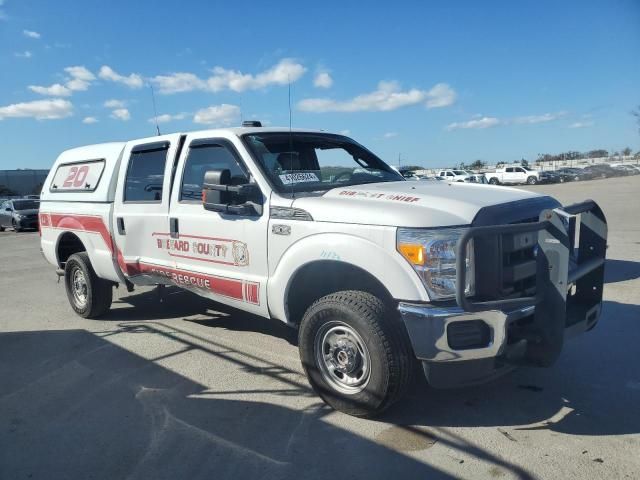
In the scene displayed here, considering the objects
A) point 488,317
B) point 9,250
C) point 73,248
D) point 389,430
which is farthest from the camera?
point 9,250

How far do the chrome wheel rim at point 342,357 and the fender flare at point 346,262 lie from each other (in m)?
0.44

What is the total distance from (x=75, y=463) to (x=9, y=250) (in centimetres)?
1445

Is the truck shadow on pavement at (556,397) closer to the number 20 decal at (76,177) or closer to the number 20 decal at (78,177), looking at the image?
the number 20 decal at (78,177)

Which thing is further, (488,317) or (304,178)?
(304,178)

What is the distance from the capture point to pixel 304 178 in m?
4.19

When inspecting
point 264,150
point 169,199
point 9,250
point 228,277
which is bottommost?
point 9,250

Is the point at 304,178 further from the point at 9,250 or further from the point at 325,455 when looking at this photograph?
the point at 9,250

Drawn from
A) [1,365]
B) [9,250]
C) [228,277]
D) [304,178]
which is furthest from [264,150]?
[9,250]

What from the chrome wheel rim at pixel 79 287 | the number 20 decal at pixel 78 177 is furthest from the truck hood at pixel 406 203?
the chrome wheel rim at pixel 79 287

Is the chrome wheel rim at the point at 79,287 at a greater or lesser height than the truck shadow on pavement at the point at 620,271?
greater

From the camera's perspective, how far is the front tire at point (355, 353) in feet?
10.6

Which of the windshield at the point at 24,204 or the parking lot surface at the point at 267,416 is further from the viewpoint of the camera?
the windshield at the point at 24,204

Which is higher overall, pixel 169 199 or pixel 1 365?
pixel 169 199

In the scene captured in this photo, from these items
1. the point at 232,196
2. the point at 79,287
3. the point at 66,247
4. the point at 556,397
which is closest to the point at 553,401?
the point at 556,397
